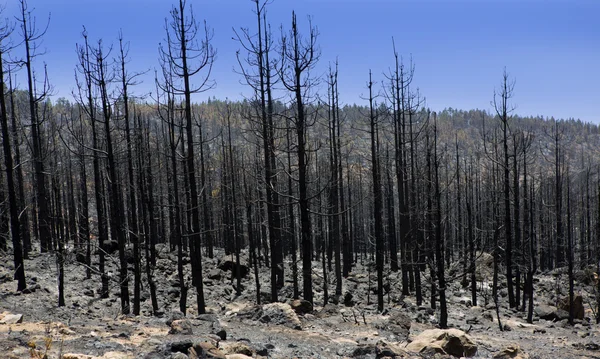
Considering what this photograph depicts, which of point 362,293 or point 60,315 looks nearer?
point 60,315

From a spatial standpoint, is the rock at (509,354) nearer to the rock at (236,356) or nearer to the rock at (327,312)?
the rock at (327,312)

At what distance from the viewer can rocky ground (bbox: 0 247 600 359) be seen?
20.9 ft

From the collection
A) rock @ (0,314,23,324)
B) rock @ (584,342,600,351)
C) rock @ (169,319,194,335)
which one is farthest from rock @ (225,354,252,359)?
rock @ (584,342,600,351)

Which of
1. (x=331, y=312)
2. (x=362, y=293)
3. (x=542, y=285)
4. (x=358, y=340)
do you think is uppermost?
(x=358, y=340)

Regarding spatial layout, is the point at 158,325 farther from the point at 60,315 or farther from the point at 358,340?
the point at 358,340

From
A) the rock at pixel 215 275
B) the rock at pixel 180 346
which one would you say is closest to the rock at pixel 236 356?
the rock at pixel 180 346

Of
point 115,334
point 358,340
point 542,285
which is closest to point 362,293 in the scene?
point 358,340

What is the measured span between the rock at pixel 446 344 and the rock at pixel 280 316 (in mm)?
3039

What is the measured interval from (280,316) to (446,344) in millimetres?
4210

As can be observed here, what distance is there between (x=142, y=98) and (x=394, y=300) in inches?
587

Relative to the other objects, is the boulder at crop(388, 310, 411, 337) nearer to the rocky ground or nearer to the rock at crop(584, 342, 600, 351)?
the rocky ground

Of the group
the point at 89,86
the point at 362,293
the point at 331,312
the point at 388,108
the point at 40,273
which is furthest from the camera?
the point at 362,293

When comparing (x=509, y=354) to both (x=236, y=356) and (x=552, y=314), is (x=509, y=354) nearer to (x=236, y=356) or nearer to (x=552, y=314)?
(x=236, y=356)

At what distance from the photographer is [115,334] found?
7414 millimetres
